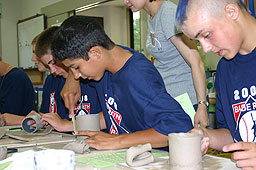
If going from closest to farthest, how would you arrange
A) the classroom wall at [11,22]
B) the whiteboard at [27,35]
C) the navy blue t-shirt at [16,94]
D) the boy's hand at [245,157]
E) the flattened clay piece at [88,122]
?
the boy's hand at [245,157] < the flattened clay piece at [88,122] < the navy blue t-shirt at [16,94] < the whiteboard at [27,35] < the classroom wall at [11,22]

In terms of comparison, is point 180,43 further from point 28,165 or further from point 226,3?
point 28,165

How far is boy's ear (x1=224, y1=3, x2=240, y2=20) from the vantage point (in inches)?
41.0

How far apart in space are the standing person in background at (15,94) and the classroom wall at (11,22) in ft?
10.7

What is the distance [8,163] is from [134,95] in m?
0.59

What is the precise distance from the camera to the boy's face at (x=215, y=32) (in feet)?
3.39

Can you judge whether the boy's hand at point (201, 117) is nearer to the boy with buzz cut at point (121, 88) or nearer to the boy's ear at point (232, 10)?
the boy with buzz cut at point (121, 88)

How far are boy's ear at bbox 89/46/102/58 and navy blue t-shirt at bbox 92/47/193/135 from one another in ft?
0.37

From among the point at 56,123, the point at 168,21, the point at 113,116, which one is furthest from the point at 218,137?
the point at 56,123

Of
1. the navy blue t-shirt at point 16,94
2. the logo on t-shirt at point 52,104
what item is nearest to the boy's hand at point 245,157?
the logo on t-shirt at point 52,104

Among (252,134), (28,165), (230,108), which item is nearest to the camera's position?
(28,165)

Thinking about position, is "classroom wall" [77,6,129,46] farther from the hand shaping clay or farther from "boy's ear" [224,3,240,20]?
the hand shaping clay

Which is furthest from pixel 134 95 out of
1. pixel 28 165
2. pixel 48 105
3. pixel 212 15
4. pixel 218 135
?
pixel 48 105

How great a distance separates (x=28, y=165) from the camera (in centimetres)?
85

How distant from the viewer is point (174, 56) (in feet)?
5.74
